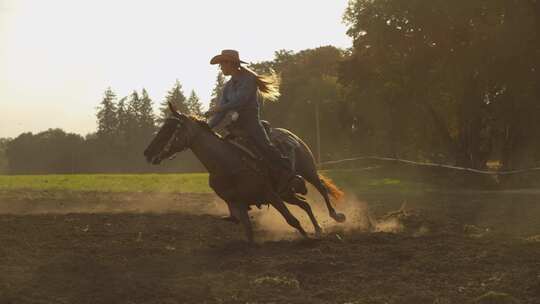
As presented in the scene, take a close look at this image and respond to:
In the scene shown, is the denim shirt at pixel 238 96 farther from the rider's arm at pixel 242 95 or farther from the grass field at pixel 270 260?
the grass field at pixel 270 260

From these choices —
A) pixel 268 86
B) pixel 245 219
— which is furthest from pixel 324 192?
pixel 245 219

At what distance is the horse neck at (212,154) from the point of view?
1202 cm

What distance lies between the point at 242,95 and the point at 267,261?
3.43 metres

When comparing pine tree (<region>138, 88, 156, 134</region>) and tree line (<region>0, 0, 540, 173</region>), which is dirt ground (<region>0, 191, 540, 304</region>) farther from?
pine tree (<region>138, 88, 156, 134</region>)

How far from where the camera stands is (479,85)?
39188 millimetres

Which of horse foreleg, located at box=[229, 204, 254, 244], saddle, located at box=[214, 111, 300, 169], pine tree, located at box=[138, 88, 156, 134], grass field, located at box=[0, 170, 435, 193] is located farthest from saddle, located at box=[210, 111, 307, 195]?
pine tree, located at box=[138, 88, 156, 134]

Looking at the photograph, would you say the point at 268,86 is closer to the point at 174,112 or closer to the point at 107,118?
the point at 174,112

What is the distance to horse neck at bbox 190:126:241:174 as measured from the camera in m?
12.0

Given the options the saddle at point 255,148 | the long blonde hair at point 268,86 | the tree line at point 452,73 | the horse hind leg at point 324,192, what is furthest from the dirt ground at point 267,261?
the tree line at point 452,73

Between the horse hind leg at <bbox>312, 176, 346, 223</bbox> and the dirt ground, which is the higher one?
the horse hind leg at <bbox>312, 176, 346, 223</bbox>

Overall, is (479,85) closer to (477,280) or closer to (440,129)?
(440,129)

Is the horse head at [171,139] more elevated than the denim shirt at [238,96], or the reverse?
the denim shirt at [238,96]

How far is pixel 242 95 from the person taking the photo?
12.4 meters

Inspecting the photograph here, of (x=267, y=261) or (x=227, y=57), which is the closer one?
(x=267, y=261)
